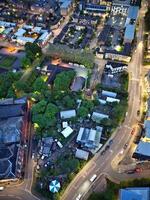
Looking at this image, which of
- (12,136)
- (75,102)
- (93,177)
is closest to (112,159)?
(93,177)

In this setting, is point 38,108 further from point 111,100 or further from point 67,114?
point 111,100

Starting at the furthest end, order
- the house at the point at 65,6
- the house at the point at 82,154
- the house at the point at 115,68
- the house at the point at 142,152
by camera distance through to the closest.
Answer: the house at the point at 65,6 < the house at the point at 115,68 < the house at the point at 82,154 < the house at the point at 142,152

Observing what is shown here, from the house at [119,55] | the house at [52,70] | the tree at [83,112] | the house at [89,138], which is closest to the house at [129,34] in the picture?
the house at [119,55]

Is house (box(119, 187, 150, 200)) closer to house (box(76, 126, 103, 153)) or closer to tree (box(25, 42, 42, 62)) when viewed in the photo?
house (box(76, 126, 103, 153))

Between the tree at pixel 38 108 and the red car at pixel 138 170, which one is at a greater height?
the tree at pixel 38 108

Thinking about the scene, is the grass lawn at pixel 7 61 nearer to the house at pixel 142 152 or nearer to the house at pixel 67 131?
the house at pixel 67 131

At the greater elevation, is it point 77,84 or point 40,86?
point 40,86
